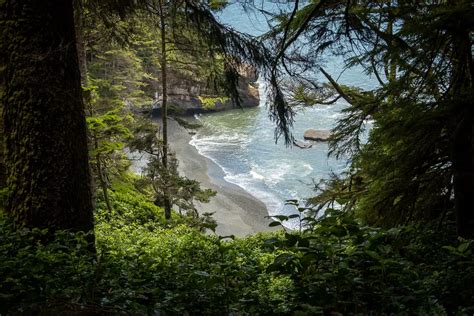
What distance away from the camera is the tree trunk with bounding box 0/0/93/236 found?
3.39 m

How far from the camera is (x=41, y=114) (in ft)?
11.2

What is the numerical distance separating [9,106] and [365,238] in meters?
3.05

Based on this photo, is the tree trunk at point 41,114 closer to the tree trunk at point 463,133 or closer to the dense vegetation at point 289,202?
the dense vegetation at point 289,202

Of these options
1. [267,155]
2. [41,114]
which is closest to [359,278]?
[41,114]

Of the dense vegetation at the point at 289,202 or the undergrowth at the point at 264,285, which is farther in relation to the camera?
the dense vegetation at the point at 289,202

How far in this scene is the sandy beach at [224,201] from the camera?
17859mm

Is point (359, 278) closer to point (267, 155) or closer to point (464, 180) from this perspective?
point (464, 180)

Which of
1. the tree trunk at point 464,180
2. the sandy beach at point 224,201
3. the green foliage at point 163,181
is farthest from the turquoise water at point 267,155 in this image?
the tree trunk at point 464,180

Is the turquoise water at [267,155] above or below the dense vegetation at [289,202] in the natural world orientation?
below

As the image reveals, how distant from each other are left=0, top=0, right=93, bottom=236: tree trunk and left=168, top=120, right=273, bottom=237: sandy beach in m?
10.8

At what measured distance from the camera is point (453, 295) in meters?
2.70

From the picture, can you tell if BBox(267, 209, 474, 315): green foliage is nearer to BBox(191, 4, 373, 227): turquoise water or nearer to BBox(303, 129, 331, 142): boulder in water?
BBox(191, 4, 373, 227): turquoise water

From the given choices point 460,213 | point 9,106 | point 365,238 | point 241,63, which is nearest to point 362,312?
point 365,238

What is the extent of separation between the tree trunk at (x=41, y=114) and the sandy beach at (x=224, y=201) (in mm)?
10831
